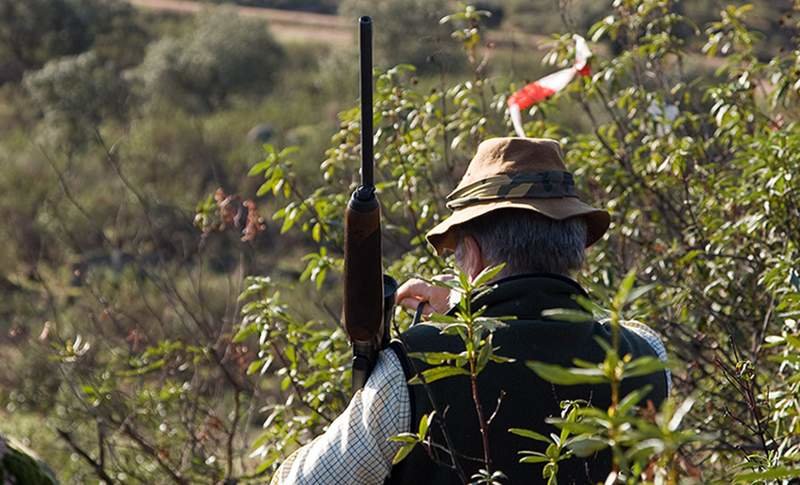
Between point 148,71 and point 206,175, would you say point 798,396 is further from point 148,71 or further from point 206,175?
point 148,71

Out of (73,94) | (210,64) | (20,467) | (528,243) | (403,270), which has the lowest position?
(210,64)

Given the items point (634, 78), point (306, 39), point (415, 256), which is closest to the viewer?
point (415, 256)

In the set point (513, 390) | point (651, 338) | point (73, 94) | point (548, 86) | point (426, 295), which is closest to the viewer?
point (513, 390)

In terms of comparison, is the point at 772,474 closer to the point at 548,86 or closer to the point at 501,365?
the point at 501,365

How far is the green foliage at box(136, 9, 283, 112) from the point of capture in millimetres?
25453

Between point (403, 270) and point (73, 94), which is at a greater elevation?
point (403, 270)

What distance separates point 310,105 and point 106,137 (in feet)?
17.3

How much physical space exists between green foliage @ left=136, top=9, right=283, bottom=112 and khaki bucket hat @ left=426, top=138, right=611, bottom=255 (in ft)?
73.5

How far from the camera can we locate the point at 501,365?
241 cm

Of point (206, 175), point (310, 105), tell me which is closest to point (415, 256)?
point (206, 175)

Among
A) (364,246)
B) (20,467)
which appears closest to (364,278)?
(364,246)

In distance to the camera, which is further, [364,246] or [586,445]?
[364,246]

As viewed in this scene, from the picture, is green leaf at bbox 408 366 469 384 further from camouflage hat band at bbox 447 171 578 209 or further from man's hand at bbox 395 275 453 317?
man's hand at bbox 395 275 453 317

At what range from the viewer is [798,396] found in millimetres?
2754
